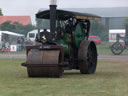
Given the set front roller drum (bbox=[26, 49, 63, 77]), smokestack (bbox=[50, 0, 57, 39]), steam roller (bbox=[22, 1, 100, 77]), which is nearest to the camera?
front roller drum (bbox=[26, 49, 63, 77])

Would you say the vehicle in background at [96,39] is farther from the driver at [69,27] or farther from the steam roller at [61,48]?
the driver at [69,27]

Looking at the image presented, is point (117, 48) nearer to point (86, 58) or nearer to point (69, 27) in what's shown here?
point (86, 58)

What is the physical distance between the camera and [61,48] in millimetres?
14438

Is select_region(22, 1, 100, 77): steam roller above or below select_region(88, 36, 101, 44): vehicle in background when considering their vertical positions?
Answer: above

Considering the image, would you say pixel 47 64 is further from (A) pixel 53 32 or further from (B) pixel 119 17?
(B) pixel 119 17

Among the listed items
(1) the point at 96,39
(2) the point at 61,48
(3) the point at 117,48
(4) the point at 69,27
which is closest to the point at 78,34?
(4) the point at 69,27

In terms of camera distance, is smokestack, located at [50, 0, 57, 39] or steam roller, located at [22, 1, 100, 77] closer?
steam roller, located at [22, 1, 100, 77]

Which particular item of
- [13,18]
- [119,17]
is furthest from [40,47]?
[13,18]

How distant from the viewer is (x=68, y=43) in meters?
16.0

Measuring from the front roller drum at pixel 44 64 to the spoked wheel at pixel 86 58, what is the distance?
2019 mm

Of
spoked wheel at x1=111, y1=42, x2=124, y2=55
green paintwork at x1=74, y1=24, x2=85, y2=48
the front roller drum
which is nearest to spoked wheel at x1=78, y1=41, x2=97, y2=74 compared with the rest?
green paintwork at x1=74, y1=24, x2=85, y2=48

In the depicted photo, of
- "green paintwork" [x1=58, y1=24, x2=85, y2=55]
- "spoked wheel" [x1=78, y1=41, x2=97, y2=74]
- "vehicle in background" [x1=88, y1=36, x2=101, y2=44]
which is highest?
"green paintwork" [x1=58, y1=24, x2=85, y2=55]

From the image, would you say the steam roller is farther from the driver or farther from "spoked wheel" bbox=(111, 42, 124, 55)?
"spoked wheel" bbox=(111, 42, 124, 55)

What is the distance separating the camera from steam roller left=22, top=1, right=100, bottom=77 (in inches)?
562
